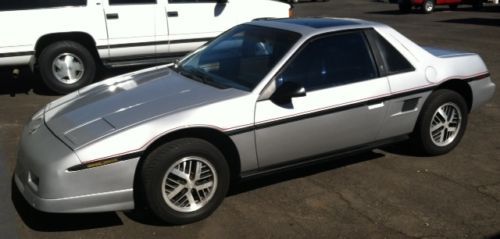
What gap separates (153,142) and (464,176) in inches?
108

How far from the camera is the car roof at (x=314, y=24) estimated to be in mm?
4559

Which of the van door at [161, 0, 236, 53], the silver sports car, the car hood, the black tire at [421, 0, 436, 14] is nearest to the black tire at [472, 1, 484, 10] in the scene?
the black tire at [421, 0, 436, 14]

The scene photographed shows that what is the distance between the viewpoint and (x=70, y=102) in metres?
4.50

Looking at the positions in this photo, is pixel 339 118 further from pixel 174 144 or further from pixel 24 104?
pixel 24 104

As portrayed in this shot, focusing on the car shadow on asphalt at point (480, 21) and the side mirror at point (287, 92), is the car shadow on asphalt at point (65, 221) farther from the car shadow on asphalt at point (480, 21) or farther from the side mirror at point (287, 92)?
the car shadow on asphalt at point (480, 21)

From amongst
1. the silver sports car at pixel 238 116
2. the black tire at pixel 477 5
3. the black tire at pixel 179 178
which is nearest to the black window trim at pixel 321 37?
the silver sports car at pixel 238 116

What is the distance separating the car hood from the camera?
149 inches

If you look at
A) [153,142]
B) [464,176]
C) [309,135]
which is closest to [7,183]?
[153,142]

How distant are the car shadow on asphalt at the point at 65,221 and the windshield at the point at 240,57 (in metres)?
1.29

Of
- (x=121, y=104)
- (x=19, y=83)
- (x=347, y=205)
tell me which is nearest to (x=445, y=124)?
(x=347, y=205)

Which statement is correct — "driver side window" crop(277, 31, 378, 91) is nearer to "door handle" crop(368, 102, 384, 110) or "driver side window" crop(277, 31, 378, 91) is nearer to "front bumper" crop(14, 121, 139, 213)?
"door handle" crop(368, 102, 384, 110)

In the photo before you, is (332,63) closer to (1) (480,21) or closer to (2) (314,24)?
(2) (314,24)

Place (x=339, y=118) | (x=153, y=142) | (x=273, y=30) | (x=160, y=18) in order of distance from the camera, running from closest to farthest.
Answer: (x=153, y=142), (x=339, y=118), (x=273, y=30), (x=160, y=18)

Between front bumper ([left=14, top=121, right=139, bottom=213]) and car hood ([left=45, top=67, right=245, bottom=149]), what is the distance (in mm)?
147
